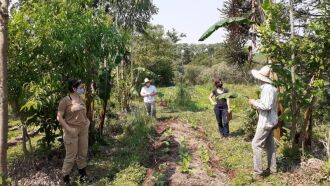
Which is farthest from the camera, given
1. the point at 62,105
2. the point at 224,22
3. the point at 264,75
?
the point at 224,22

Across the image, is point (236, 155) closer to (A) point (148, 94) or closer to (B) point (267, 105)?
(B) point (267, 105)

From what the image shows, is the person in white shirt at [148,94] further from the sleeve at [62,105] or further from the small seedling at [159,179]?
the sleeve at [62,105]

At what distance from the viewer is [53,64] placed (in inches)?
301

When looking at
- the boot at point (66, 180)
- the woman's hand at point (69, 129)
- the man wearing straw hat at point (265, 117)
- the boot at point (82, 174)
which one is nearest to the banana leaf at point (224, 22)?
the man wearing straw hat at point (265, 117)

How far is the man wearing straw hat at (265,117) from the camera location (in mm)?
6996

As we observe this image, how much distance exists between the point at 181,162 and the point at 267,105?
6.90ft

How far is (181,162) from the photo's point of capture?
7.89 m

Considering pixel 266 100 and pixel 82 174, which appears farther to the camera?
pixel 82 174

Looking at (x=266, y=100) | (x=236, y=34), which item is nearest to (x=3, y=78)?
(x=266, y=100)

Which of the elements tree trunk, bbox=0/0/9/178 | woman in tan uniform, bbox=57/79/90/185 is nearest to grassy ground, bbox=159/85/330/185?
woman in tan uniform, bbox=57/79/90/185

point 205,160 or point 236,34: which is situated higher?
point 236,34

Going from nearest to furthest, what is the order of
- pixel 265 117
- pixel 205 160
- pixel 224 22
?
pixel 265 117 < pixel 205 160 < pixel 224 22

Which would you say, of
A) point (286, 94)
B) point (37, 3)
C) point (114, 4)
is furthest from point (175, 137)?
point (114, 4)

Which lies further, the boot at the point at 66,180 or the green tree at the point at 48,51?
the green tree at the point at 48,51
